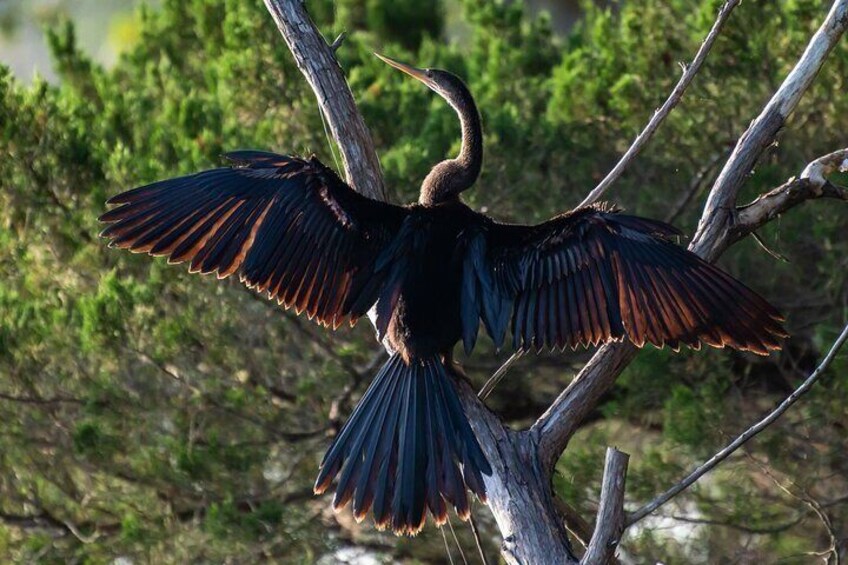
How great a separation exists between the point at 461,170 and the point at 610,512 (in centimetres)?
152

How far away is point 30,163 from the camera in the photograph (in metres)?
6.60

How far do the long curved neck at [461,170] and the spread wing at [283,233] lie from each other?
364 mm

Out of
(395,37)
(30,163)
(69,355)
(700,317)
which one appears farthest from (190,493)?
(395,37)

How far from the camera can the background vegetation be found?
20.3ft

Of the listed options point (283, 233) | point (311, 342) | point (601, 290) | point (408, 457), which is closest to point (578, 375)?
point (601, 290)

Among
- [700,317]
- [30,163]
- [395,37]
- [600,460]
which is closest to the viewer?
[700,317]

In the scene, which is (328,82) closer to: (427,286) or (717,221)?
(427,286)

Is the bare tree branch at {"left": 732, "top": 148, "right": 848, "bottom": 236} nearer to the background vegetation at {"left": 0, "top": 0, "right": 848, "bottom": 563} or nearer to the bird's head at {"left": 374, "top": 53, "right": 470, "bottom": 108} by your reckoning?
the bird's head at {"left": 374, "top": 53, "right": 470, "bottom": 108}

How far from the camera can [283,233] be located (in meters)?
4.36

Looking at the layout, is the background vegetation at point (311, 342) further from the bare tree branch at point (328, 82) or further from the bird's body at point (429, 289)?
the bare tree branch at point (328, 82)

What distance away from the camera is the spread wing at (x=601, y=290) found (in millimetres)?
4078

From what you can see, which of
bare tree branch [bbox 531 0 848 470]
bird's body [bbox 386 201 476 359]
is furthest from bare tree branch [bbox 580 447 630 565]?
bird's body [bbox 386 201 476 359]

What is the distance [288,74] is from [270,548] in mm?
2156

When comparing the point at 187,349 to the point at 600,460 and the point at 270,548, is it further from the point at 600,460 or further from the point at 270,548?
the point at 600,460
